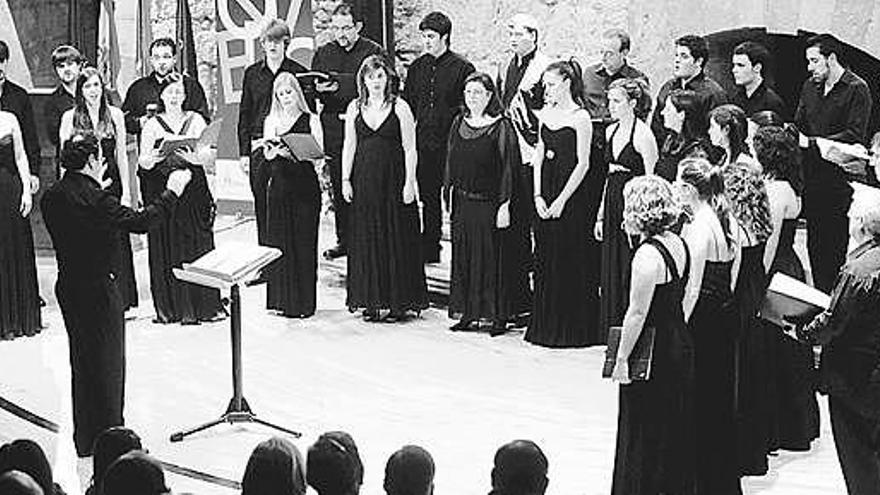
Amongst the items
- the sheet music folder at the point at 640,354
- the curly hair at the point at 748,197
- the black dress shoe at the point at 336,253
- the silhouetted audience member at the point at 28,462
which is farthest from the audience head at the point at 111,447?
the black dress shoe at the point at 336,253

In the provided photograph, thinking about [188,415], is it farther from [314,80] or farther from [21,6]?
[21,6]

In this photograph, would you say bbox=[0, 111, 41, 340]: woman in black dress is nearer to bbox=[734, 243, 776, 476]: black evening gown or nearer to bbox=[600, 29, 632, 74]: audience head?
bbox=[600, 29, 632, 74]: audience head

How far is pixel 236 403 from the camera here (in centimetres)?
972

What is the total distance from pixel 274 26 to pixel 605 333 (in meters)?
3.49

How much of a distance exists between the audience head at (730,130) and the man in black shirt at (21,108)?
16.7ft

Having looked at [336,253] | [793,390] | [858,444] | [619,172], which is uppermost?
[619,172]

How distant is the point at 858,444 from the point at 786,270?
1621mm

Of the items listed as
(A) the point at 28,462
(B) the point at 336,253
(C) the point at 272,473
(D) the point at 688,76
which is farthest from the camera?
(B) the point at 336,253

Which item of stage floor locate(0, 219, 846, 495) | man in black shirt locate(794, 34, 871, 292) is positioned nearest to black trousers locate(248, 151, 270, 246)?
stage floor locate(0, 219, 846, 495)

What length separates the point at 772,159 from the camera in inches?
344

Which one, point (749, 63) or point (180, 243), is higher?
point (749, 63)

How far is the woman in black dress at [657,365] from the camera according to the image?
7.50 m

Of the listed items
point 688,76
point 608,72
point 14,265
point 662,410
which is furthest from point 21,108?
point 662,410

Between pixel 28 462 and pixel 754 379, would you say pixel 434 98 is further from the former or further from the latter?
pixel 28 462
